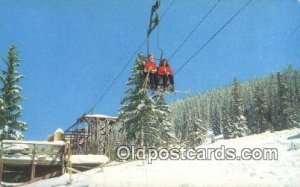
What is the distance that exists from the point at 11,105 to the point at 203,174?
20.1 meters

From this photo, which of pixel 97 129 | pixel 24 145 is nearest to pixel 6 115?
pixel 97 129

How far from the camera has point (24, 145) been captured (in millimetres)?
23250

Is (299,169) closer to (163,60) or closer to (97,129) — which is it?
(163,60)

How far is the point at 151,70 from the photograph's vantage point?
63.2ft

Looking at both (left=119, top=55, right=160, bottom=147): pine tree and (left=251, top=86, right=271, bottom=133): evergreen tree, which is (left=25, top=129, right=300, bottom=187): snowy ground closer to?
(left=119, top=55, right=160, bottom=147): pine tree

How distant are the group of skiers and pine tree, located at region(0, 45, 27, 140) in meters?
17.4

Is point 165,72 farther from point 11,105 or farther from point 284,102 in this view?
point 284,102

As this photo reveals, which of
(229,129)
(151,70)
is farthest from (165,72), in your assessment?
(229,129)

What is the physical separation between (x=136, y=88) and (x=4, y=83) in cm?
1159

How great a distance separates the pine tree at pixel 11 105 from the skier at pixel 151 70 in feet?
57.0

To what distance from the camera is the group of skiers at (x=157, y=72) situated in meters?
19.2

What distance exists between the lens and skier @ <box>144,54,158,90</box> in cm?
1916

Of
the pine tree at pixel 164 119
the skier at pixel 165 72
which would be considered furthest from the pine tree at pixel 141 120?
the skier at pixel 165 72

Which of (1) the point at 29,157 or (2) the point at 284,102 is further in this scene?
(2) the point at 284,102
